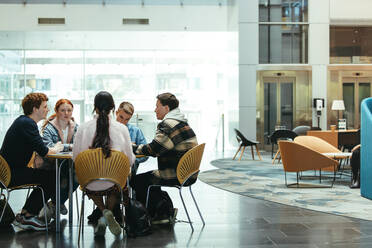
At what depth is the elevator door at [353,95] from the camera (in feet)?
50.7

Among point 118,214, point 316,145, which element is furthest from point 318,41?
point 118,214

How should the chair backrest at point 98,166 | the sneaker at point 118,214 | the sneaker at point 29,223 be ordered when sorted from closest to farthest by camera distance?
the chair backrest at point 98,166, the sneaker at point 118,214, the sneaker at point 29,223

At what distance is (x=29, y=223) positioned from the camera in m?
4.49

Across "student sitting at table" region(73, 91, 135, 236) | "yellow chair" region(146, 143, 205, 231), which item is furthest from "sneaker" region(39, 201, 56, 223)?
"yellow chair" region(146, 143, 205, 231)

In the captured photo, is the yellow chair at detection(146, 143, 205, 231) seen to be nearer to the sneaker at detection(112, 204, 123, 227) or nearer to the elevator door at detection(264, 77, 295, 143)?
the sneaker at detection(112, 204, 123, 227)

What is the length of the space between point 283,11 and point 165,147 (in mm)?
12165

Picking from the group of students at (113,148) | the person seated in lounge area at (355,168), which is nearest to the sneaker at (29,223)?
the group of students at (113,148)

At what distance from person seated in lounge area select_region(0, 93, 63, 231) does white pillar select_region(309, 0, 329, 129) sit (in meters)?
12.1

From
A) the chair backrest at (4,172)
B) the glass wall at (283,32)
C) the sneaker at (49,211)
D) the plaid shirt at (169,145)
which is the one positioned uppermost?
the glass wall at (283,32)

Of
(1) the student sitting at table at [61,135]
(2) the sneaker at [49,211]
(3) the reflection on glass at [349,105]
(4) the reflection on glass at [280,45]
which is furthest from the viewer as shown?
(3) the reflection on glass at [349,105]

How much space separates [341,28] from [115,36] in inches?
300

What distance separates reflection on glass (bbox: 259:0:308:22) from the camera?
1538cm

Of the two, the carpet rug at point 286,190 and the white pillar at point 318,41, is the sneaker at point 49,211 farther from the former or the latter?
the white pillar at point 318,41

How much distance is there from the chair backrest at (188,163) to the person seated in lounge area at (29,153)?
3.88 feet
